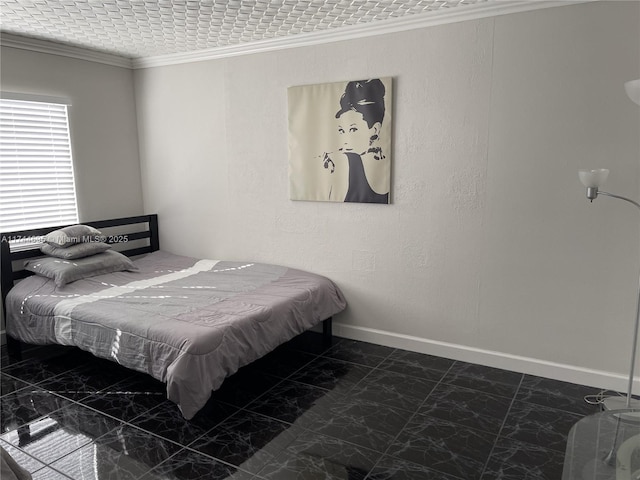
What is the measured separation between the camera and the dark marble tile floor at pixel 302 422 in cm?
227

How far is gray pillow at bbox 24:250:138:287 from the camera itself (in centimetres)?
354

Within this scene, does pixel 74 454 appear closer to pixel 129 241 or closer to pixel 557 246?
pixel 129 241

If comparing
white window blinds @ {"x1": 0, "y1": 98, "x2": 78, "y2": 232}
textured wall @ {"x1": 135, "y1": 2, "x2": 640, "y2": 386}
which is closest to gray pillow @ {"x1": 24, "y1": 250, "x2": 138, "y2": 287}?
white window blinds @ {"x1": 0, "y1": 98, "x2": 78, "y2": 232}

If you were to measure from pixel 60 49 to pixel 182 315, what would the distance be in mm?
2660


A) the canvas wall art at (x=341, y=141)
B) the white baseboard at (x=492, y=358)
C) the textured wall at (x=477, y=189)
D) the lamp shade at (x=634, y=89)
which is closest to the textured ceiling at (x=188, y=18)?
the textured wall at (x=477, y=189)

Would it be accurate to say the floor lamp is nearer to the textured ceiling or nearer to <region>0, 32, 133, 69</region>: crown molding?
the textured ceiling

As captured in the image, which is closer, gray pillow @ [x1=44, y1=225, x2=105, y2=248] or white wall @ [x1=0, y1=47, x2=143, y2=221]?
gray pillow @ [x1=44, y1=225, x2=105, y2=248]

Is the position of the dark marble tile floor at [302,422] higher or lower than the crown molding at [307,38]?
lower

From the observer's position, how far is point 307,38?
3.64 metres

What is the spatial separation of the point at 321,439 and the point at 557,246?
1.88 metres

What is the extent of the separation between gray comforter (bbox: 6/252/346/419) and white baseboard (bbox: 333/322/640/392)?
310 mm

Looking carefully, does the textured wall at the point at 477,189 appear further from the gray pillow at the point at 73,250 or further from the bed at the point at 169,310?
the gray pillow at the point at 73,250

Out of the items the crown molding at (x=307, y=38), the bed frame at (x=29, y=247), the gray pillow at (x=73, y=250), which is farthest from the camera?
the gray pillow at (x=73, y=250)

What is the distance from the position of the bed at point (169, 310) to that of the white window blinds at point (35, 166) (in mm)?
→ 190
